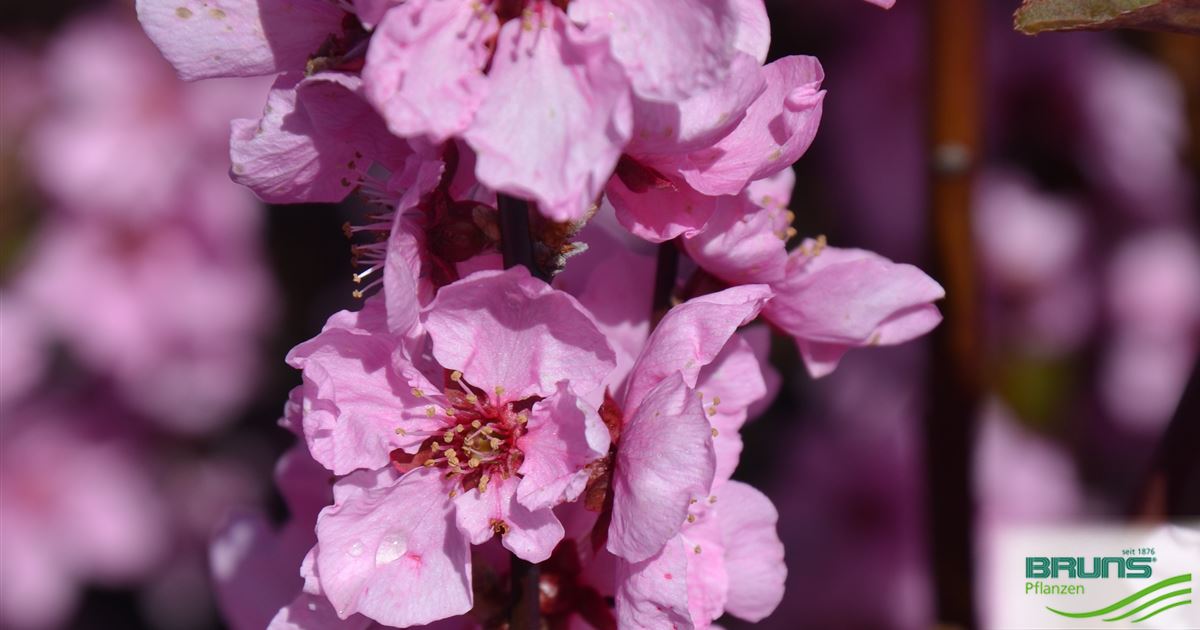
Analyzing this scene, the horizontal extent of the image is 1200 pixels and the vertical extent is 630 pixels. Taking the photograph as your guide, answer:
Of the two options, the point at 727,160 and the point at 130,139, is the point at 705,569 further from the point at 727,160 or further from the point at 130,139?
the point at 130,139

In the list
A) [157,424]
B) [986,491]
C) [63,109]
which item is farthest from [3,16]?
[986,491]

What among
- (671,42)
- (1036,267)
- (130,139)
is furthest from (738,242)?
(130,139)

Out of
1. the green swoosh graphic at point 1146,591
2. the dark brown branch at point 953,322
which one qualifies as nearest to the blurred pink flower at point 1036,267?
the dark brown branch at point 953,322

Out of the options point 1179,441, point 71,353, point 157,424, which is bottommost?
point 157,424

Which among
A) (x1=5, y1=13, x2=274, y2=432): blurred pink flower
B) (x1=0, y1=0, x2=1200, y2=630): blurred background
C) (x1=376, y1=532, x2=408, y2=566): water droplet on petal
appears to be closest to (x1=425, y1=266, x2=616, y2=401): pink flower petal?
(x1=376, y1=532, x2=408, y2=566): water droplet on petal

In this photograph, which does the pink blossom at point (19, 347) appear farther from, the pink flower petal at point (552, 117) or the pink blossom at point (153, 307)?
the pink flower petal at point (552, 117)

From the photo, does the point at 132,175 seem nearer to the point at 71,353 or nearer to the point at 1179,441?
the point at 71,353
